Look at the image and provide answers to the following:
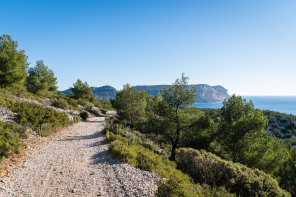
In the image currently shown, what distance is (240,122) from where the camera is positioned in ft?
49.5

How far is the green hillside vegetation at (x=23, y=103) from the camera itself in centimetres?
827

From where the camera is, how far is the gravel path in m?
4.84

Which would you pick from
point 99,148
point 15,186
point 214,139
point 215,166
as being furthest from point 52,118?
point 214,139

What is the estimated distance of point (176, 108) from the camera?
13.7m

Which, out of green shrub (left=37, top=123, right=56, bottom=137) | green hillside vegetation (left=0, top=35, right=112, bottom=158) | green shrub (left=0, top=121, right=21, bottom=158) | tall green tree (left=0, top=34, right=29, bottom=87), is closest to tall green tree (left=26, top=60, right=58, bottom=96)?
green hillside vegetation (left=0, top=35, right=112, bottom=158)

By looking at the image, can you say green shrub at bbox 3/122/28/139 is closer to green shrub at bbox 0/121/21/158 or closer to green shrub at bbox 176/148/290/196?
green shrub at bbox 0/121/21/158

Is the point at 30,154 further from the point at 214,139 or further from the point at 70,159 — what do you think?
the point at 214,139

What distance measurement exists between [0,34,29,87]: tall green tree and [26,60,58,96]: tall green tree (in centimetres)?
1140

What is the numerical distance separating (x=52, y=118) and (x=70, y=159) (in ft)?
23.8

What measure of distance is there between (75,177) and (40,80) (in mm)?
33747

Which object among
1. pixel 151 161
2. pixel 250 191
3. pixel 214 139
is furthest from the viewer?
pixel 214 139

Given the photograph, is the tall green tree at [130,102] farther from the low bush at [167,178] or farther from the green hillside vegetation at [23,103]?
the low bush at [167,178]

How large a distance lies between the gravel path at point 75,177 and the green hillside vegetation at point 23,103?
5.55ft

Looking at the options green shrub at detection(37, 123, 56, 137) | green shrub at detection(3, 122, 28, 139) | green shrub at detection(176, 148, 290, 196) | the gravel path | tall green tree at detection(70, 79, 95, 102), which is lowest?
green shrub at detection(176, 148, 290, 196)
